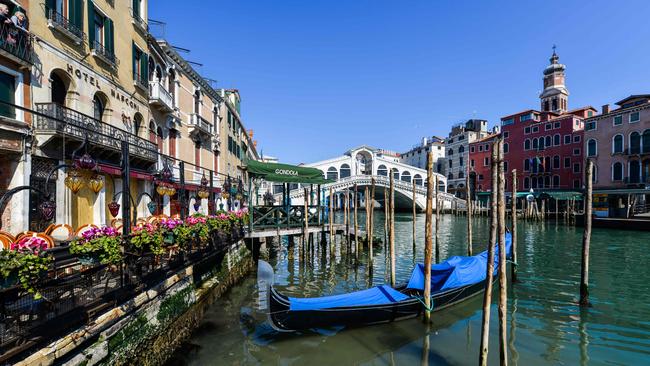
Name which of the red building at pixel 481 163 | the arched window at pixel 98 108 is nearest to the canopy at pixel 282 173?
the arched window at pixel 98 108

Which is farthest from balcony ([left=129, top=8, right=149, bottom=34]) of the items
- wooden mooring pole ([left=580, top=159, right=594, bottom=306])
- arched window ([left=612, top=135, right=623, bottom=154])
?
arched window ([left=612, top=135, right=623, bottom=154])

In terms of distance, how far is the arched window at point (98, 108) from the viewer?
34.5 feet

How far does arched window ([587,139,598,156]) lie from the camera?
111 ft

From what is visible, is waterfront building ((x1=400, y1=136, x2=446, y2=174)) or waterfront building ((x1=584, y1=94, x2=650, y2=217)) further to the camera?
waterfront building ((x1=400, y1=136, x2=446, y2=174))

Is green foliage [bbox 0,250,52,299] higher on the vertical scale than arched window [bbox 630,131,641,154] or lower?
lower

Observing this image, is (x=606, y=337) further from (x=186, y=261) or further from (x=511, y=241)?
(x=186, y=261)

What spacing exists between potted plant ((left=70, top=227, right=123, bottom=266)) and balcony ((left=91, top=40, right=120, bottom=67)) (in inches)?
313

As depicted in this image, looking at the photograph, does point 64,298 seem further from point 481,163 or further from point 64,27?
point 481,163

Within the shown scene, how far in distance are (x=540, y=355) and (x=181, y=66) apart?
61.1 feet

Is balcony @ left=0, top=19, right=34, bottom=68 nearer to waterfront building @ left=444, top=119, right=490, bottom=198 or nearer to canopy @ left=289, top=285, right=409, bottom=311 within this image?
canopy @ left=289, top=285, right=409, bottom=311

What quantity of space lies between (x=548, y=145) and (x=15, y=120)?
46.7m

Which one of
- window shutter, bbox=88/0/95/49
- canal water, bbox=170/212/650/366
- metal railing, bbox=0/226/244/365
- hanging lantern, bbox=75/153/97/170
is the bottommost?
canal water, bbox=170/212/650/366

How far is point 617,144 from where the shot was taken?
31812 mm

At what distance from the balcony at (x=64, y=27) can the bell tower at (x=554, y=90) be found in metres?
53.8
